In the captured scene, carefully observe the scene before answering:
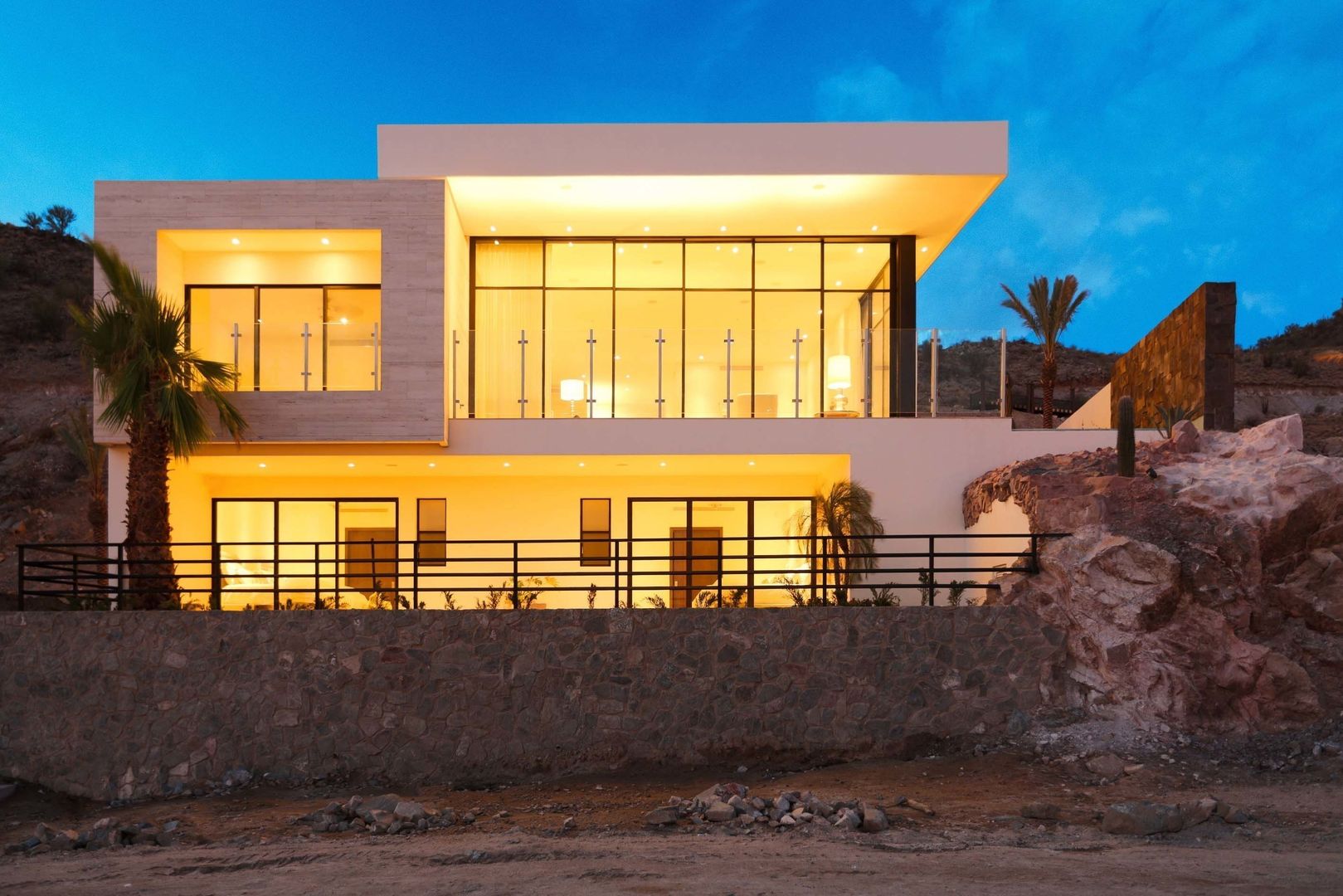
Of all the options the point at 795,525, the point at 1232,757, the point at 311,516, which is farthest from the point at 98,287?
the point at 1232,757

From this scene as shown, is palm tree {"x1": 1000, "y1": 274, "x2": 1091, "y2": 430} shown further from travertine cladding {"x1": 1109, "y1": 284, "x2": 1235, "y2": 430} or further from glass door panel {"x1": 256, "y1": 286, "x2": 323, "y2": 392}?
glass door panel {"x1": 256, "y1": 286, "x2": 323, "y2": 392}

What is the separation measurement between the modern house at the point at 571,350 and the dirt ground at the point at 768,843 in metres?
3.39

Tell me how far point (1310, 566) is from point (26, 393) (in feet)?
147

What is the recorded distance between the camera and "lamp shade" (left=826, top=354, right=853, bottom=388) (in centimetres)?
1708

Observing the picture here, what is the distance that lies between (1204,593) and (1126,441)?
2502 millimetres

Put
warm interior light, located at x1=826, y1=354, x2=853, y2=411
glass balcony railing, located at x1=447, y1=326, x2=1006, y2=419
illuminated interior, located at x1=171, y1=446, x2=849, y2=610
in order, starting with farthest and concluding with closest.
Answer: illuminated interior, located at x1=171, y1=446, x2=849, y2=610, warm interior light, located at x1=826, y1=354, x2=853, y2=411, glass balcony railing, located at x1=447, y1=326, x2=1006, y2=419

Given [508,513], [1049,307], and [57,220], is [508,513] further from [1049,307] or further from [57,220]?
[57,220]

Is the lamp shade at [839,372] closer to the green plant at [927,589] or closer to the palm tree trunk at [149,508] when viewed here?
the green plant at [927,589]

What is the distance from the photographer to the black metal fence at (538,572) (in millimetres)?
13273

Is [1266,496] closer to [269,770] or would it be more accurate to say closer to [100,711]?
[269,770]

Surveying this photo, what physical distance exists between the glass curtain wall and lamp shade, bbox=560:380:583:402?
2cm

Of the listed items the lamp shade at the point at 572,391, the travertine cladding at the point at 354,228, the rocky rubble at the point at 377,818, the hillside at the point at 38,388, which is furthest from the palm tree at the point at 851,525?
the hillside at the point at 38,388

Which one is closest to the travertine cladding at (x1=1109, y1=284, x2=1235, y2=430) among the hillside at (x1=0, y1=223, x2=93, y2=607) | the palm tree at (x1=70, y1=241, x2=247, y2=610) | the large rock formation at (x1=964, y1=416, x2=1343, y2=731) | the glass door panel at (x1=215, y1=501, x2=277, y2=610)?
the large rock formation at (x1=964, y1=416, x2=1343, y2=731)

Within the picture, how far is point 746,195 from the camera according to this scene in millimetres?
17062
